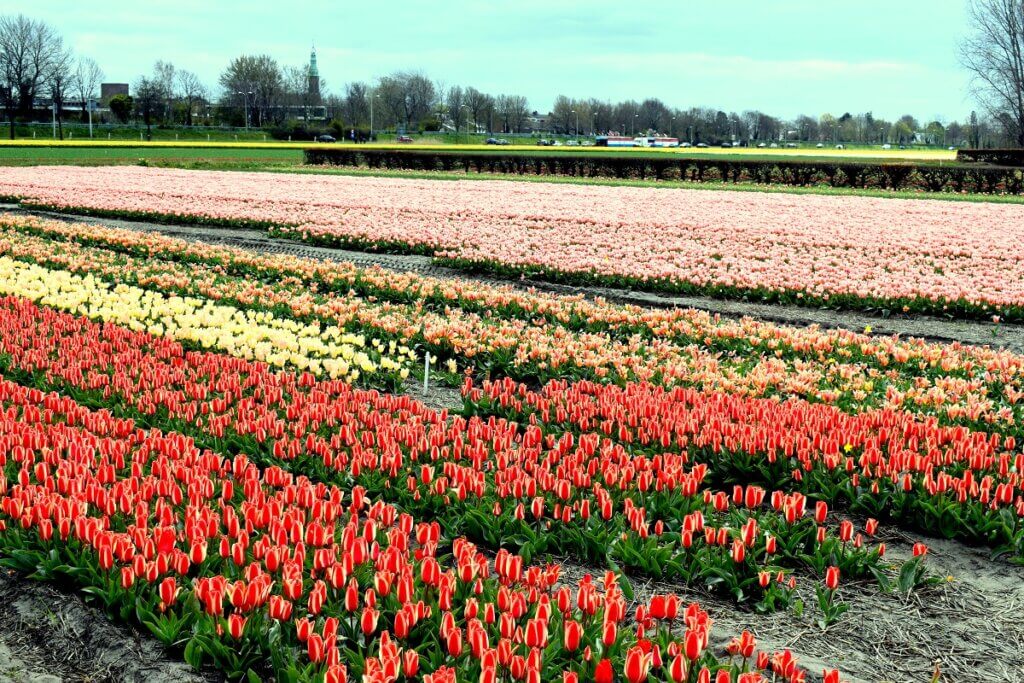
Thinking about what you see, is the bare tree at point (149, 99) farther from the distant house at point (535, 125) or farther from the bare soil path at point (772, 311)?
the bare soil path at point (772, 311)

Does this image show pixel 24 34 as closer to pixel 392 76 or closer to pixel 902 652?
pixel 392 76

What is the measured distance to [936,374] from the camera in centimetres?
812

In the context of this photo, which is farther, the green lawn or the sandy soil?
the green lawn

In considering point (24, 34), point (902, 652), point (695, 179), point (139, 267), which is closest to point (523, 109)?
point (24, 34)

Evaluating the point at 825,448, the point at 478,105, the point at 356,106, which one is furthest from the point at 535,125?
the point at 825,448

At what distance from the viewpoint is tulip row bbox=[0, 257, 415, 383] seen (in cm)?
804

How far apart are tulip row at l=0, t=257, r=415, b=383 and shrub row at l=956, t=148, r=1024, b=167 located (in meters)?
40.7

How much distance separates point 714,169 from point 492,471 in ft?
117

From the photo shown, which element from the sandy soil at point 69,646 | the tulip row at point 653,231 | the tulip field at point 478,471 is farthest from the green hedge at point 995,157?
the sandy soil at point 69,646

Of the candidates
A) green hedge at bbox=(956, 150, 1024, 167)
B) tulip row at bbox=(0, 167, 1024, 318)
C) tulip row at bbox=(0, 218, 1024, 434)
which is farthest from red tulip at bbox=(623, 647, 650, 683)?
green hedge at bbox=(956, 150, 1024, 167)

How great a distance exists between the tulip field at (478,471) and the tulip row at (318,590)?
15 mm

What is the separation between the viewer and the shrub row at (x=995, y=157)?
43.4 meters

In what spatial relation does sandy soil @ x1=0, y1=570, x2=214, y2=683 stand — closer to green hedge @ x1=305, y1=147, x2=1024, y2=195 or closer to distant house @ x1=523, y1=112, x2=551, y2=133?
green hedge @ x1=305, y1=147, x2=1024, y2=195

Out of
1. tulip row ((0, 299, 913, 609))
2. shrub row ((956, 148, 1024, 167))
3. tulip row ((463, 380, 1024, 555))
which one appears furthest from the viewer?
shrub row ((956, 148, 1024, 167))
